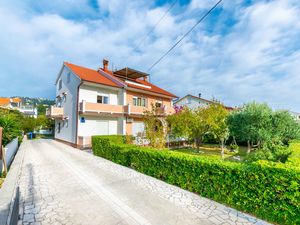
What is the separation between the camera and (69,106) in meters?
19.6

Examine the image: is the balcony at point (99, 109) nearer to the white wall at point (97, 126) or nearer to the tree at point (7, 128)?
the white wall at point (97, 126)

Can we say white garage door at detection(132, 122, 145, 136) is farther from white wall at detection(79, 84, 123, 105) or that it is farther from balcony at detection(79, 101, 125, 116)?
white wall at detection(79, 84, 123, 105)

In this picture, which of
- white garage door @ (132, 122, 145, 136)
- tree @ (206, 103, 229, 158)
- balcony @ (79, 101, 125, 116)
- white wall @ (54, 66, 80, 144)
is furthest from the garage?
tree @ (206, 103, 229, 158)

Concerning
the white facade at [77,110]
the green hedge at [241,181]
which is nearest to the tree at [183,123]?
the white facade at [77,110]

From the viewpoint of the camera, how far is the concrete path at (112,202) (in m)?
4.42

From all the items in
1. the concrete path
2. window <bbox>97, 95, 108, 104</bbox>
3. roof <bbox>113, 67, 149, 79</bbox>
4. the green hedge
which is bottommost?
the concrete path

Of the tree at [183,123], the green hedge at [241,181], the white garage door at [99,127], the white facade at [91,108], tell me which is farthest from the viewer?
the white garage door at [99,127]

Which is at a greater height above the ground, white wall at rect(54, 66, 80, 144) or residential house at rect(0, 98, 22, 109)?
residential house at rect(0, 98, 22, 109)

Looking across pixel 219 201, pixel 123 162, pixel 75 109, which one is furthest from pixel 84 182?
pixel 75 109

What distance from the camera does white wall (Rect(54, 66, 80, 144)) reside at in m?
18.2

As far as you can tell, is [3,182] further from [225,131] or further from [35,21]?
[225,131]

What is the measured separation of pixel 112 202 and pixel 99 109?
532 inches

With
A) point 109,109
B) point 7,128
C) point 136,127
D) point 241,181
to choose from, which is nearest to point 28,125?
point 109,109

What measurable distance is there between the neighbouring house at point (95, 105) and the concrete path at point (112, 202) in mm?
9720
